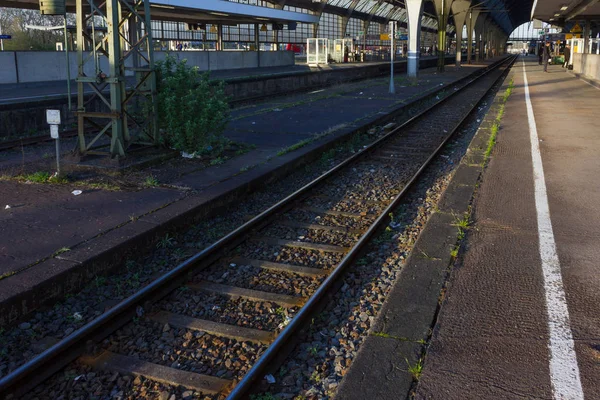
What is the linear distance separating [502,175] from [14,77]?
20.9 metres

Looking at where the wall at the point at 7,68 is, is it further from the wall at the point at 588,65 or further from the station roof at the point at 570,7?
the wall at the point at 588,65

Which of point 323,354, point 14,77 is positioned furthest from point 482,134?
point 14,77

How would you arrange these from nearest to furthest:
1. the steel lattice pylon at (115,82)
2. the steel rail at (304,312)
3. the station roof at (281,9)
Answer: the steel rail at (304,312), the steel lattice pylon at (115,82), the station roof at (281,9)

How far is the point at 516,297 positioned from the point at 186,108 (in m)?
6.76

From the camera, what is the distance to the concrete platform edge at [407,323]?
3.43 metres

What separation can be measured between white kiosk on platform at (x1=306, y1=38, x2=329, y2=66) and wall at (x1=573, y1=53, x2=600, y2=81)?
17722 millimetres

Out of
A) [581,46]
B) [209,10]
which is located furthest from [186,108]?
[581,46]

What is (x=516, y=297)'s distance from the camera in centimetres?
453

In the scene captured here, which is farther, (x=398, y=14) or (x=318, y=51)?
(x=398, y=14)

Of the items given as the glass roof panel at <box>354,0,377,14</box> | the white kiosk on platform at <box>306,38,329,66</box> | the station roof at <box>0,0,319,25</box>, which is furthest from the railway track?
the glass roof panel at <box>354,0,377,14</box>

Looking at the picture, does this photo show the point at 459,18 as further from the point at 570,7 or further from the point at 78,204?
the point at 78,204

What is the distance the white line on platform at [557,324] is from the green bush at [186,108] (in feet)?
18.1

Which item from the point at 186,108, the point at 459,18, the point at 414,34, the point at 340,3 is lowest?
the point at 186,108

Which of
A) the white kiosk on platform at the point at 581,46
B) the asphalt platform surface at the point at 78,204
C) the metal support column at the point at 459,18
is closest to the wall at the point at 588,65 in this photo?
the white kiosk on platform at the point at 581,46
